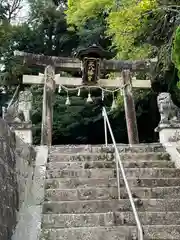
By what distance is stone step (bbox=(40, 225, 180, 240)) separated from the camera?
4.23 metres

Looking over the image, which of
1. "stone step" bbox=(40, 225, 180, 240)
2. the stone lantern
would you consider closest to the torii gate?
the stone lantern

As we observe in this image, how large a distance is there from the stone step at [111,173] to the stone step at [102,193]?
0.49 meters

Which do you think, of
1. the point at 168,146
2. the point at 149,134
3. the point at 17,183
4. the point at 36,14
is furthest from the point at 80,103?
the point at 17,183

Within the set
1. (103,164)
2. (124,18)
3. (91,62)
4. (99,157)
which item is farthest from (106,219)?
(124,18)

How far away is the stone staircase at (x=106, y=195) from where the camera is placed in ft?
14.2

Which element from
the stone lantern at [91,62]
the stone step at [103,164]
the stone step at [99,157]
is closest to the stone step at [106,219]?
the stone step at [103,164]

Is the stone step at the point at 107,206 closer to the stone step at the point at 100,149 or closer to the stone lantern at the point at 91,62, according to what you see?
the stone step at the point at 100,149

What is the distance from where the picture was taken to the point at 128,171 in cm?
593

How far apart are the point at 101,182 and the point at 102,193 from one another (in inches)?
12.1

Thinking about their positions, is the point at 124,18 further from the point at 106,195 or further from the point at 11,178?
the point at 11,178

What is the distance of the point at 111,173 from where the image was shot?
5906mm

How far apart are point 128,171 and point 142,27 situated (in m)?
7.61

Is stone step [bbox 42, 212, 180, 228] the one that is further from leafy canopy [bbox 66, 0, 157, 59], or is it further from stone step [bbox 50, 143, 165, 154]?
leafy canopy [bbox 66, 0, 157, 59]

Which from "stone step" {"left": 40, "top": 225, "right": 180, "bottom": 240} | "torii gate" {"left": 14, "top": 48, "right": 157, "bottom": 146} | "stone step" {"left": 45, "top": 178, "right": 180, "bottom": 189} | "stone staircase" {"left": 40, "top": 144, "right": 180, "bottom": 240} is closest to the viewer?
"stone step" {"left": 40, "top": 225, "right": 180, "bottom": 240}
